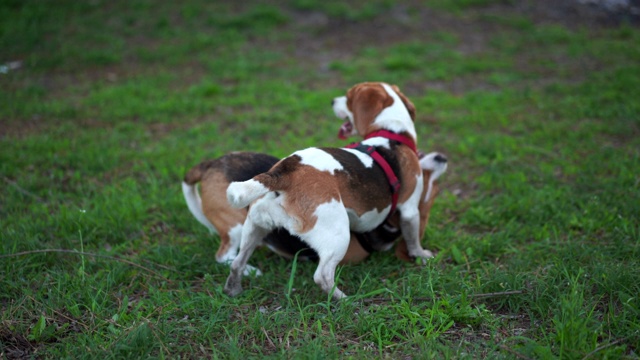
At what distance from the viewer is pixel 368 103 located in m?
4.26

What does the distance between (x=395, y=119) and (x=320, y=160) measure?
1.00 meters

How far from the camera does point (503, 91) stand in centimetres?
762

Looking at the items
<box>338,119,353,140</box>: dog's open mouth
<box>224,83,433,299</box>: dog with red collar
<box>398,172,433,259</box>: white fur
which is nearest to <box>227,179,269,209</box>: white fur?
<box>224,83,433,299</box>: dog with red collar

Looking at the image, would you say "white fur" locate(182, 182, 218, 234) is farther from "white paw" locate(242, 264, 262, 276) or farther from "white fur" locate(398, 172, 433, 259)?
"white fur" locate(398, 172, 433, 259)

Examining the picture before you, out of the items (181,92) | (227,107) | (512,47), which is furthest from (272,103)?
(512,47)

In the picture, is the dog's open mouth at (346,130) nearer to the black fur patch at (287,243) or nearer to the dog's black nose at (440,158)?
the dog's black nose at (440,158)

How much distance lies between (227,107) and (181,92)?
0.93 meters

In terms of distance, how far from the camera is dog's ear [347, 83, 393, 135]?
4246 millimetres

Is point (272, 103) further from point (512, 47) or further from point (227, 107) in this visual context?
point (512, 47)

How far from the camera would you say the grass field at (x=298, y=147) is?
308cm

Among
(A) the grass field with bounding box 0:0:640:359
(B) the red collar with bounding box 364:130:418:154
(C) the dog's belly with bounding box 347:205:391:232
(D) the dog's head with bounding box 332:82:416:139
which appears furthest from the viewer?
(D) the dog's head with bounding box 332:82:416:139

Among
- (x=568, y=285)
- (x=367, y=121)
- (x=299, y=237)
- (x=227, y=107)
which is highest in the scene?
(x=367, y=121)

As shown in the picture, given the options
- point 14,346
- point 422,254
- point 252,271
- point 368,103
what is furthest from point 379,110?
point 14,346

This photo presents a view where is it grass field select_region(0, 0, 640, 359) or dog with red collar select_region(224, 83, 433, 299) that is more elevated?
dog with red collar select_region(224, 83, 433, 299)
